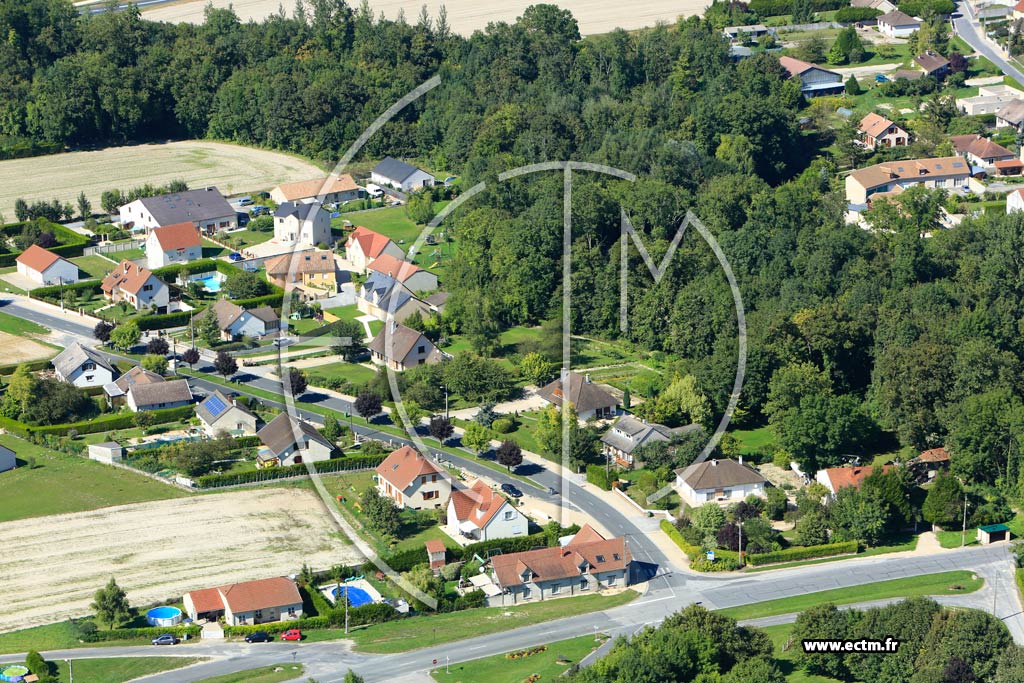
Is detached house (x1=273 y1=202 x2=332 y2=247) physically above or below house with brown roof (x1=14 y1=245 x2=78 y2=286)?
above

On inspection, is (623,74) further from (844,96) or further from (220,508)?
(220,508)

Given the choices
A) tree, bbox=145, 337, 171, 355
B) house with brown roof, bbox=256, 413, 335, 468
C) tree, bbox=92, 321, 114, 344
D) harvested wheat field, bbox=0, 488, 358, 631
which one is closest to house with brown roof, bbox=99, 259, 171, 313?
tree, bbox=92, 321, 114, 344

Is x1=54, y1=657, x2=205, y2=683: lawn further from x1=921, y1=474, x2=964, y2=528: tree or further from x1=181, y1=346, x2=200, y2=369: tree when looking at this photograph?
x1=921, y1=474, x2=964, y2=528: tree

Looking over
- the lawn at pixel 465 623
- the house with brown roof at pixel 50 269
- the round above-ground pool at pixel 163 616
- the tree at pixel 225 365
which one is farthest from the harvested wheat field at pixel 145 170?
the lawn at pixel 465 623

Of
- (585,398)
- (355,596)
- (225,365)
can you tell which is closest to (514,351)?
(585,398)

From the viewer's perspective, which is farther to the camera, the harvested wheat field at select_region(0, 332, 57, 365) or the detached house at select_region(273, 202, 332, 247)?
the detached house at select_region(273, 202, 332, 247)

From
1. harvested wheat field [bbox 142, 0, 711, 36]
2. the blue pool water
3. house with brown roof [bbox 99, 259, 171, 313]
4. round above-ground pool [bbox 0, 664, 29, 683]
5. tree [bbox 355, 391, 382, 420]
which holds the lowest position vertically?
round above-ground pool [bbox 0, 664, 29, 683]

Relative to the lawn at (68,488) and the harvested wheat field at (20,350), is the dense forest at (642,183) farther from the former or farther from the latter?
the harvested wheat field at (20,350)

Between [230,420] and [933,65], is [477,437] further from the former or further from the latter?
[933,65]
